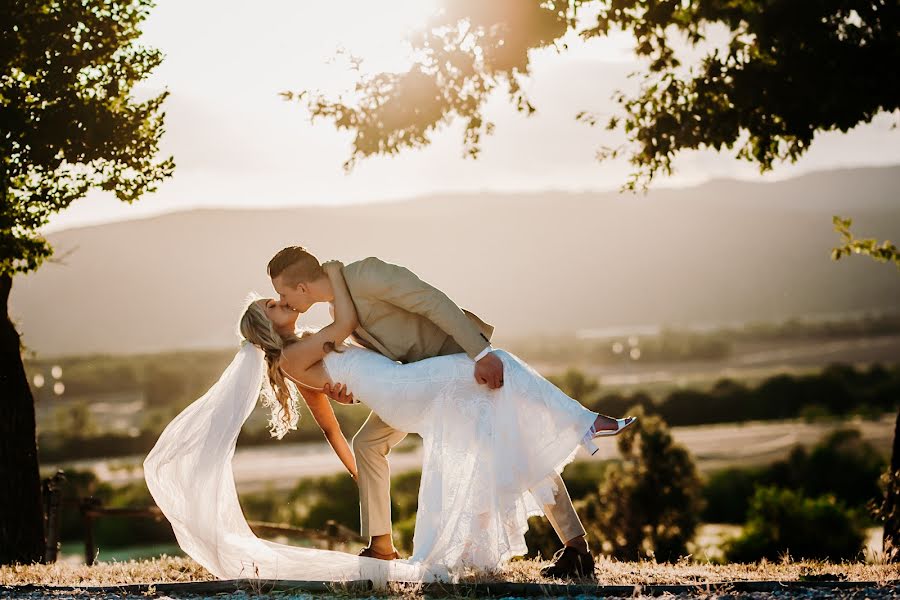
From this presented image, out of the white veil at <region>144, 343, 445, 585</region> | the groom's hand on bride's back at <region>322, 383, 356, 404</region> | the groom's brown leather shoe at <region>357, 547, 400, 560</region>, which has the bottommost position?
the groom's brown leather shoe at <region>357, 547, 400, 560</region>

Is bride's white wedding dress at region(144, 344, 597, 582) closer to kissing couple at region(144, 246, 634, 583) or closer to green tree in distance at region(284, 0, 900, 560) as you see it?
kissing couple at region(144, 246, 634, 583)

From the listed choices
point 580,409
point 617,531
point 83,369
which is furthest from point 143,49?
point 83,369

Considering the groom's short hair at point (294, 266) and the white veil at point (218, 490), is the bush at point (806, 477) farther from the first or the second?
the groom's short hair at point (294, 266)

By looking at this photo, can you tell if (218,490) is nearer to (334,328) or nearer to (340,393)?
(340,393)

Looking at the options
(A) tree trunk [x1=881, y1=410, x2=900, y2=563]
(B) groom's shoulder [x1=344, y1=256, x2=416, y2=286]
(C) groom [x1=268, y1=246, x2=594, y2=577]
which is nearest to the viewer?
Result: (C) groom [x1=268, y1=246, x2=594, y2=577]

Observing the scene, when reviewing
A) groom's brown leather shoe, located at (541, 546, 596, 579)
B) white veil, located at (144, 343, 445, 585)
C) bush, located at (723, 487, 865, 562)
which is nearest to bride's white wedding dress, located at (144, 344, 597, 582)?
white veil, located at (144, 343, 445, 585)

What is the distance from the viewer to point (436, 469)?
20.9 ft

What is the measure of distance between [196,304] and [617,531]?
155043 millimetres

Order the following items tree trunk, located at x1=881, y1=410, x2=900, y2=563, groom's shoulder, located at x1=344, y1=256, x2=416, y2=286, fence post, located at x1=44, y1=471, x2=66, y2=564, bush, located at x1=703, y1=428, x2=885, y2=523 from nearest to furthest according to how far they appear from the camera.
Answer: groom's shoulder, located at x1=344, y1=256, x2=416, y2=286
tree trunk, located at x1=881, y1=410, x2=900, y2=563
fence post, located at x1=44, y1=471, x2=66, y2=564
bush, located at x1=703, y1=428, x2=885, y2=523

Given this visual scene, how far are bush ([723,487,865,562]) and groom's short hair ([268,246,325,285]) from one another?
83.2ft

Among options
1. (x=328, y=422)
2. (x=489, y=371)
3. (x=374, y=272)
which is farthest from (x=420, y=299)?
(x=328, y=422)

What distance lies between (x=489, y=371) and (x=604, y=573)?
61.6 inches

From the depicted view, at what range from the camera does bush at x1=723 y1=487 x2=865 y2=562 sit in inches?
1169

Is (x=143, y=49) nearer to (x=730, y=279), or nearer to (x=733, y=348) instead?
(x=733, y=348)
